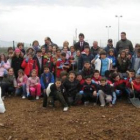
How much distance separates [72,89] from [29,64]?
2183 millimetres

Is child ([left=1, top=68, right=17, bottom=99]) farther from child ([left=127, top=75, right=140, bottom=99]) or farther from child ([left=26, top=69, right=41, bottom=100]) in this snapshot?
child ([left=127, top=75, right=140, bottom=99])

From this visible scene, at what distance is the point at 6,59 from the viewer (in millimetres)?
9508

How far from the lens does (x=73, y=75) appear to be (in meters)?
7.96

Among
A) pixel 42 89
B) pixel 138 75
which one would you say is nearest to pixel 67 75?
pixel 42 89

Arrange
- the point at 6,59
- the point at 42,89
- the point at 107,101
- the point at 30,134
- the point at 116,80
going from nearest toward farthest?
1. the point at 30,134
2. the point at 107,101
3. the point at 116,80
4. the point at 42,89
5. the point at 6,59

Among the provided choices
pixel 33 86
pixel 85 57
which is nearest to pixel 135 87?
pixel 85 57

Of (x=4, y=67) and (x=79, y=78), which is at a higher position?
(x=4, y=67)

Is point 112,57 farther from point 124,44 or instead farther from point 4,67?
point 4,67

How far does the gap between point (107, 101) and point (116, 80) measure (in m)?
0.92


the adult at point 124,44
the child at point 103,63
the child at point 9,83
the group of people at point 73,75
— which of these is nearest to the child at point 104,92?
the group of people at point 73,75

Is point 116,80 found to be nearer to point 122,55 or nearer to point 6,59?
point 122,55

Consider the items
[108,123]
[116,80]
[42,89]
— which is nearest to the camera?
[108,123]

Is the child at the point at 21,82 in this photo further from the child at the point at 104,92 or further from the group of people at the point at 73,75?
the child at the point at 104,92

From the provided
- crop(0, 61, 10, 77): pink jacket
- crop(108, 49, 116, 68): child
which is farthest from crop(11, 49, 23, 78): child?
crop(108, 49, 116, 68): child
